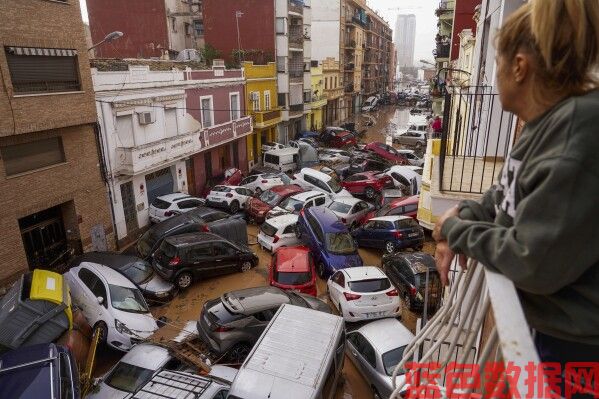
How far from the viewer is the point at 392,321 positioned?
931 centimetres

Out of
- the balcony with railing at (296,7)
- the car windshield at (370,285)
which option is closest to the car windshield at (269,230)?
the car windshield at (370,285)

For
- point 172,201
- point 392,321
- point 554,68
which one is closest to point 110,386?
point 392,321

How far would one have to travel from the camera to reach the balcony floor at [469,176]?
18.6 feet

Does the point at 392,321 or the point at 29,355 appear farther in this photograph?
the point at 392,321

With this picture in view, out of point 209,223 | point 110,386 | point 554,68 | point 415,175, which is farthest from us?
point 415,175

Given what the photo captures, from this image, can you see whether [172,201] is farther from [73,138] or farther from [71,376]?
[71,376]

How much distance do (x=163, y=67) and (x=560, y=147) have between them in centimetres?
2129

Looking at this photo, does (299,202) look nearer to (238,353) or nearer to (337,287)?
(337,287)

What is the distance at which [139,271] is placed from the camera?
11914 mm

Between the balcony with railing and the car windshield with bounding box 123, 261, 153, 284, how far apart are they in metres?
25.8

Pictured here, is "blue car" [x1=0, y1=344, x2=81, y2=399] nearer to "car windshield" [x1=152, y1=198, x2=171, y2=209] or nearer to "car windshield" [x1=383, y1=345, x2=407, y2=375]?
"car windshield" [x1=383, y1=345, x2=407, y2=375]

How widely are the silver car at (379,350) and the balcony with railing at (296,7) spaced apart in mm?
28544

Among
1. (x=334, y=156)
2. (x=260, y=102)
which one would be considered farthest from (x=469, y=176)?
(x=260, y=102)

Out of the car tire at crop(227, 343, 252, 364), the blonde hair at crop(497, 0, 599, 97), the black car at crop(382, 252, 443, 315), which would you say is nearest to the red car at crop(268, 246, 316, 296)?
the black car at crop(382, 252, 443, 315)
